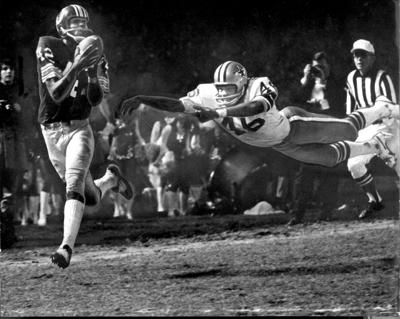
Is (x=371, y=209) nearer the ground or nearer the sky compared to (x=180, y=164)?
nearer the ground

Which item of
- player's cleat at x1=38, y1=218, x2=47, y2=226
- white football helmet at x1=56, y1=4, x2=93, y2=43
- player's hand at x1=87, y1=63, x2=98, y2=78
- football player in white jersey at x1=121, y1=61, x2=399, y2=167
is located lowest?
player's cleat at x1=38, y1=218, x2=47, y2=226

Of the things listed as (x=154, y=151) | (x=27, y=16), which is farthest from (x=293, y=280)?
(x=27, y=16)

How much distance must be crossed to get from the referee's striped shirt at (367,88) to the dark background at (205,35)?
0.22 feet

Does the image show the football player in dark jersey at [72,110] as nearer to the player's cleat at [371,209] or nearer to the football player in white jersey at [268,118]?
the football player in white jersey at [268,118]

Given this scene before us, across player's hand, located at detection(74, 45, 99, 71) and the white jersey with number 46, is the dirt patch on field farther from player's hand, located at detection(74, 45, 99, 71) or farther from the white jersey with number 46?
player's hand, located at detection(74, 45, 99, 71)

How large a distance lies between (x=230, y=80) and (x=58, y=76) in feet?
3.74

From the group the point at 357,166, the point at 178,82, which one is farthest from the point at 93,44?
the point at 357,166

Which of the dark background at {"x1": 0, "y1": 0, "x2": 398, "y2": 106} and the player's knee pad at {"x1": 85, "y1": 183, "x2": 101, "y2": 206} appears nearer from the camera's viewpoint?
the dark background at {"x1": 0, "y1": 0, "x2": 398, "y2": 106}

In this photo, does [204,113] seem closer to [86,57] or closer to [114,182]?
[114,182]

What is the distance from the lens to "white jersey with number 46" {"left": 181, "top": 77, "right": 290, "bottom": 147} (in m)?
4.83

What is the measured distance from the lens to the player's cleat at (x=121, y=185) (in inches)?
193

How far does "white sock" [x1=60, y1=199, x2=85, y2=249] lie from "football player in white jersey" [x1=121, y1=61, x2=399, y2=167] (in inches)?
27.1

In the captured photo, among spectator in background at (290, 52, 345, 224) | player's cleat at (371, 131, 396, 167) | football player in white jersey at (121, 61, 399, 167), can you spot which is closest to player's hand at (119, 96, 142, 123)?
football player in white jersey at (121, 61, 399, 167)

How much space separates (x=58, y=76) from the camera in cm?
485
